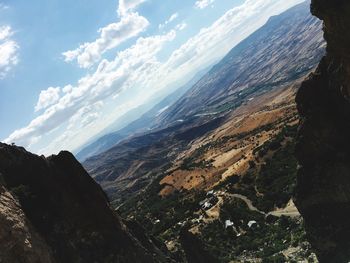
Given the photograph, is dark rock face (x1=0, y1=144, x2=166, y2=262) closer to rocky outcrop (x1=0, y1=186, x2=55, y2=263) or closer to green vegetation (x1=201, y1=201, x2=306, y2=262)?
rocky outcrop (x1=0, y1=186, x2=55, y2=263)

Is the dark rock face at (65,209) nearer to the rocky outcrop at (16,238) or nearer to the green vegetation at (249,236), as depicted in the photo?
the rocky outcrop at (16,238)

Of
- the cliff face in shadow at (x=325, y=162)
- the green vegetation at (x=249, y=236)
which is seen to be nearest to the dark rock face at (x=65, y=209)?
the cliff face in shadow at (x=325, y=162)

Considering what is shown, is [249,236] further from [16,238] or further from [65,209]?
[16,238]

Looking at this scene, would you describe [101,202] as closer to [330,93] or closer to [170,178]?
[330,93]

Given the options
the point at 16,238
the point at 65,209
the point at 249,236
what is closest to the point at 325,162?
the point at 249,236

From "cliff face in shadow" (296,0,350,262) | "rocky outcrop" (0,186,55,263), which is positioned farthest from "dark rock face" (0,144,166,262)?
"cliff face in shadow" (296,0,350,262)

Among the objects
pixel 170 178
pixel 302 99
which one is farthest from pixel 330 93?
pixel 170 178
